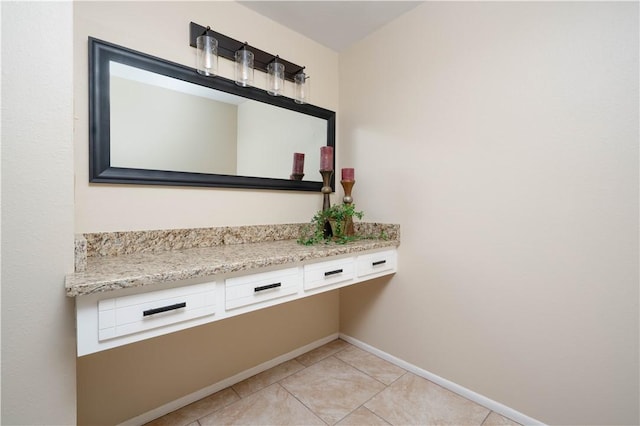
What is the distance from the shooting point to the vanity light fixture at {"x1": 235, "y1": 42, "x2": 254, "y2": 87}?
1694 mm

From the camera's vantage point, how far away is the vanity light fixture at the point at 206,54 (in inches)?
60.9

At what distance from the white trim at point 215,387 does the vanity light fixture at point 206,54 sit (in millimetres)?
1797

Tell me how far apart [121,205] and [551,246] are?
80.6 inches

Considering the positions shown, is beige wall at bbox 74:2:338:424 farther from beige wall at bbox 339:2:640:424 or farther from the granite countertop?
beige wall at bbox 339:2:640:424

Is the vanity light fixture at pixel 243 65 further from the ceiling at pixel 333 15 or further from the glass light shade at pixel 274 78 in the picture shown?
the ceiling at pixel 333 15

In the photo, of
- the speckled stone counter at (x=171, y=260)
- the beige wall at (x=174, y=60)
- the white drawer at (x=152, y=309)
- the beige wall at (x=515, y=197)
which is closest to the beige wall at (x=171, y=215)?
the beige wall at (x=174, y=60)

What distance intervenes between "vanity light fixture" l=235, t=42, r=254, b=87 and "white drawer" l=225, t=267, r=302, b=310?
→ 1.17m

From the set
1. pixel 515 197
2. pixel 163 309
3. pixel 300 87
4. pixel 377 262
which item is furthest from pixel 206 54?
pixel 515 197

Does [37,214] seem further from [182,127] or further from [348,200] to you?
[348,200]

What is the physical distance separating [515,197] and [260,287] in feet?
4.34

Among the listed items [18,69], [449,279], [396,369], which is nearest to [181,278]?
[18,69]

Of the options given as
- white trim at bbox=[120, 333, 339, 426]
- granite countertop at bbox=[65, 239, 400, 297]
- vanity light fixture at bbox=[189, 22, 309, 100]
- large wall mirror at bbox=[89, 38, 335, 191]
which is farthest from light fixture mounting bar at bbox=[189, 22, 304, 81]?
white trim at bbox=[120, 333, 339, 426]

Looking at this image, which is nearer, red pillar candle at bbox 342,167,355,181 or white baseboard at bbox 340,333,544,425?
white baseboard at bbox 340,333,544,425

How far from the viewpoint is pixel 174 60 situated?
150cm
